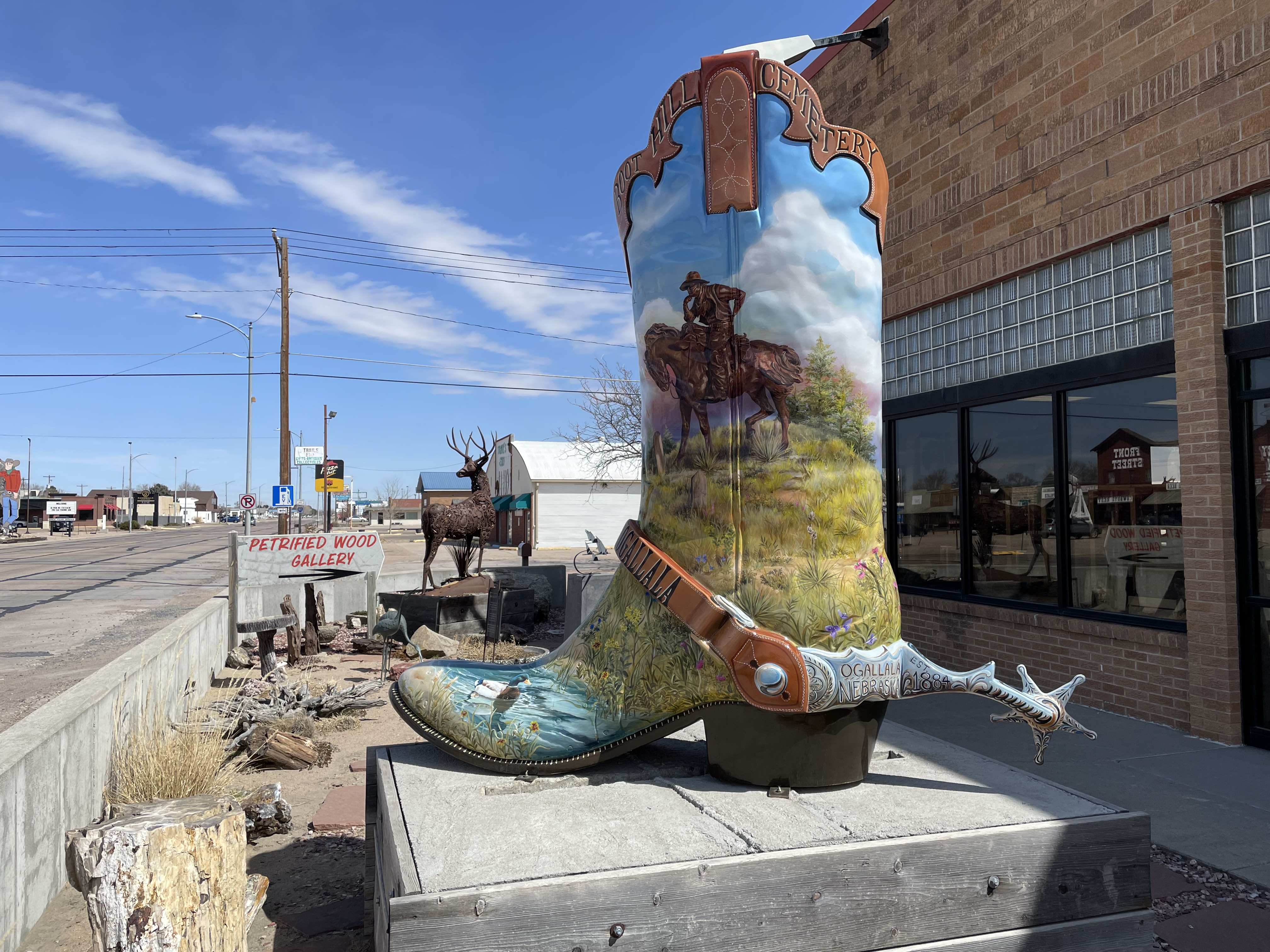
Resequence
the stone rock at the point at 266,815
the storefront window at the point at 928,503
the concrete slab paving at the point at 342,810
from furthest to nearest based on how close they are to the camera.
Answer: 1. the storefront window at the point at 928,503
2. the concrete slab paving at the point at 342,810
3. the stone rock at the point at 266,815

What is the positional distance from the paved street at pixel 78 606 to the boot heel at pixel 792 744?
189 inches

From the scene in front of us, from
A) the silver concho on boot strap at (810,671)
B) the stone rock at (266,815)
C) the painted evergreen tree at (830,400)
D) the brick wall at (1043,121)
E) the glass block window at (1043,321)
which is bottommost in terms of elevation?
the stone rock at (266,815)

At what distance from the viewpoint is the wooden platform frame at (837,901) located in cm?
163

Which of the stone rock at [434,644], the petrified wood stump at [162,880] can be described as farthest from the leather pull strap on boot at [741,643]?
the stone rock at [434,644]

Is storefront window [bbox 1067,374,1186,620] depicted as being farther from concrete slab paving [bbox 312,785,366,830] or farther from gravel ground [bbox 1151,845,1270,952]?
concrete slab paving [bbox 312,785,366,830]

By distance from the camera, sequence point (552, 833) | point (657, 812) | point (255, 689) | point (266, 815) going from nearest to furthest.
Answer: point (552, 833), point (657, 812), point (266, 815), point (255, 689)

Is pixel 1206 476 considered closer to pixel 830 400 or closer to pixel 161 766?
pixel 830 400

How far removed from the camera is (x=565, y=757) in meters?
2.25

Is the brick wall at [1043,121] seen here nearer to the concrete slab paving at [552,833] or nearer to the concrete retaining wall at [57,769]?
the concrete slab paving at [552,833]

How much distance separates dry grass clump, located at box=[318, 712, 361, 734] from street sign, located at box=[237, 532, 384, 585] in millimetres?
3652

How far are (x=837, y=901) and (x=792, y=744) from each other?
0.41 meters

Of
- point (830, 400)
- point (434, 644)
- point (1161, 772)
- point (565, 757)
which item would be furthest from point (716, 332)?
point (434, 644)

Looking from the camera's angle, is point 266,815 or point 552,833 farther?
point 266,815

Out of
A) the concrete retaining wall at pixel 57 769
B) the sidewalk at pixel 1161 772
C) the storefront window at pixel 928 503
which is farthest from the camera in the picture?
the storefront window at pixel 928 503
